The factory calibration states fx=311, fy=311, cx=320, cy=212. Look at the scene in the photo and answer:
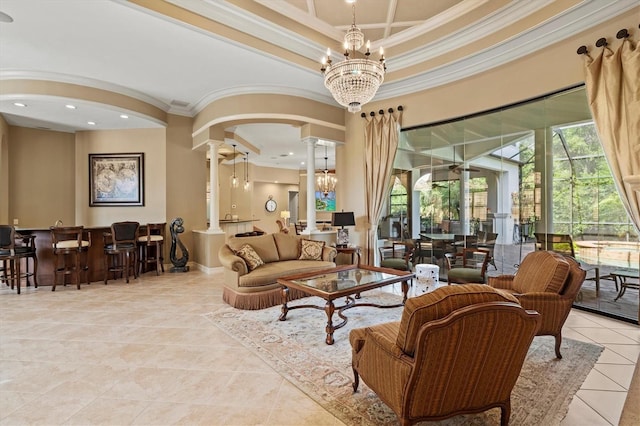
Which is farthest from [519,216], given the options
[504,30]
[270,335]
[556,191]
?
[270,335]

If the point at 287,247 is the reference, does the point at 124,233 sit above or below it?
above

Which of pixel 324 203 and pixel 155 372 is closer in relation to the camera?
pixel 155 372

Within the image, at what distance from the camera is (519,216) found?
4.94m

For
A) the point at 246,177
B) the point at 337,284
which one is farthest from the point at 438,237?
the point at 246,177

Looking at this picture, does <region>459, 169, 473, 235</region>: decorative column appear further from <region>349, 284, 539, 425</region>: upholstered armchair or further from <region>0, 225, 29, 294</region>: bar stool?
<region>0, 225, 29, 294</region>: bar stool

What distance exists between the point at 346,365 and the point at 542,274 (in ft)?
6.88

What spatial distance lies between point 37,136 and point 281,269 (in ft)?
23.2

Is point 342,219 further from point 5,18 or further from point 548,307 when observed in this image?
point 5,18

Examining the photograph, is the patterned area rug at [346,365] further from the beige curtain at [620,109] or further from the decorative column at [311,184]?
the decorative column at [311,184]

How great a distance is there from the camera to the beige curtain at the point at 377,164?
5.97 m

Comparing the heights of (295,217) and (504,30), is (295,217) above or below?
below

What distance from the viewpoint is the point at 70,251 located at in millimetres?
5449

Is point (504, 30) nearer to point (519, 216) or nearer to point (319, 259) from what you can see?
point (519, 216)

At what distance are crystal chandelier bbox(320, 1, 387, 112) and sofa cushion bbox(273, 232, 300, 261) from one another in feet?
8.62
